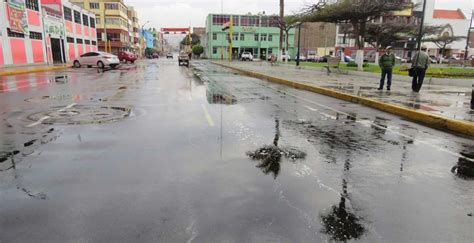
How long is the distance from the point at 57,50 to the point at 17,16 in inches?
491

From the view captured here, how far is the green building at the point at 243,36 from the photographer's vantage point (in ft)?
279

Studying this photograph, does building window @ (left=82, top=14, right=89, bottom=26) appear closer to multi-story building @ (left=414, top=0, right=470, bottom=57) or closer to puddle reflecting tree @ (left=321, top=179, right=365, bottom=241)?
puddle reflecting tree @ (left=321, top=179, right=365, bottom=241)

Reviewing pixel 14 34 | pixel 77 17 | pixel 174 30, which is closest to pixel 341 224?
pixel 14 34

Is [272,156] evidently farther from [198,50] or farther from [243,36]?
[198,50]

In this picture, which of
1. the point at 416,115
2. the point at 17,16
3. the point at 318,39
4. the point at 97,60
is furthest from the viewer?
the point at 318,39

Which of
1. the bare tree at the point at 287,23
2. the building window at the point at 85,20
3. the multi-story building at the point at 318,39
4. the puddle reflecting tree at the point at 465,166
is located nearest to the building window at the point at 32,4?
the building window at the point at 85,20

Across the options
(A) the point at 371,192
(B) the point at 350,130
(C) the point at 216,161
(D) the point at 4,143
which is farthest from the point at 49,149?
(B) the point at 350,130

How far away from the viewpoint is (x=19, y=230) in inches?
124

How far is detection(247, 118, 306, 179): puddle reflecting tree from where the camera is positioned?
4937 mm

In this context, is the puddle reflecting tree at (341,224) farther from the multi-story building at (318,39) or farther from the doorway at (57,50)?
the multi-story building at (318,39)

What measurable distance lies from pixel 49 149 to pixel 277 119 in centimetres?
503

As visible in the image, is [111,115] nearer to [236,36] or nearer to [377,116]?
[377,116]

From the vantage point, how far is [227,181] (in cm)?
441

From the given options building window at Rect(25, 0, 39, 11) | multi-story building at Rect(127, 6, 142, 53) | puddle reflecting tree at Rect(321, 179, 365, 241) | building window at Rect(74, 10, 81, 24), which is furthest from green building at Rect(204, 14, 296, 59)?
puddle reflecting tree at Rect(321, 179, 365, 241)
